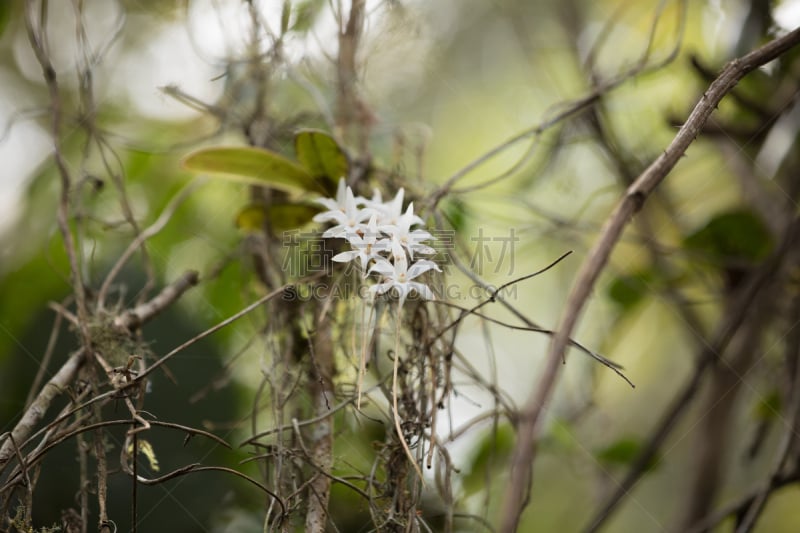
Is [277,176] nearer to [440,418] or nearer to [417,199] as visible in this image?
[417,199]

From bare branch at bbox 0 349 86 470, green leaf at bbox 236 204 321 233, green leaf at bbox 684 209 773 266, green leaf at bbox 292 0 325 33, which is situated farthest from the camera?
green leaf at bbox 684 209 773 266

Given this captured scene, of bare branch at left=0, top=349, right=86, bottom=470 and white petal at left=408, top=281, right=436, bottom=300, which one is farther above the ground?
white petal at left=408, top=281, right=436, bottom=300

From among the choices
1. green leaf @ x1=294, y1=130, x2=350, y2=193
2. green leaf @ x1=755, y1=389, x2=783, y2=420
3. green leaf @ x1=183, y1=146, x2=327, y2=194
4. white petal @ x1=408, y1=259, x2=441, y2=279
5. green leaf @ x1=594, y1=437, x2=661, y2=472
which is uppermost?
green leaf @ x1=294, y1=130, x2=350, y2=193

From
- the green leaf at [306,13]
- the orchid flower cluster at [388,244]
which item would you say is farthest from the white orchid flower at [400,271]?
the green leaf at [306,13]

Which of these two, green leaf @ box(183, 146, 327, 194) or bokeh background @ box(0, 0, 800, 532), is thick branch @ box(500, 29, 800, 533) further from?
green leaf @ box(183, 146, 327, 194)

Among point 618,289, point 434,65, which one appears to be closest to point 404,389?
point 618,289

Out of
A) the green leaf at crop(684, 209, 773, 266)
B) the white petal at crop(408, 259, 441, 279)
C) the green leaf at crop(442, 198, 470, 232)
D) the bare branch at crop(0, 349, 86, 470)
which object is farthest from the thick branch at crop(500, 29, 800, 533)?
the green leaf at crop(684, 209, 773, 266)

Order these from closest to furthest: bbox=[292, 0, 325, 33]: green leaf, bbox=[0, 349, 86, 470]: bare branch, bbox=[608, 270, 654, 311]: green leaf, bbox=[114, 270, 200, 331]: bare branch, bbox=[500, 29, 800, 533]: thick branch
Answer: bbox=[500, 29, 800, 533]: thick branch < bbox=[0, 349, 86, 470]: bare branch < bbox=[114, 270, 200, 331]: bare branch < bbox=[292, 0, 325, 33]: green leaf < bbox=[608, 270, 654, 311]: green leaf

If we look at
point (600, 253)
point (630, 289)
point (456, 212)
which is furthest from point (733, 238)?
point (600, 253)
